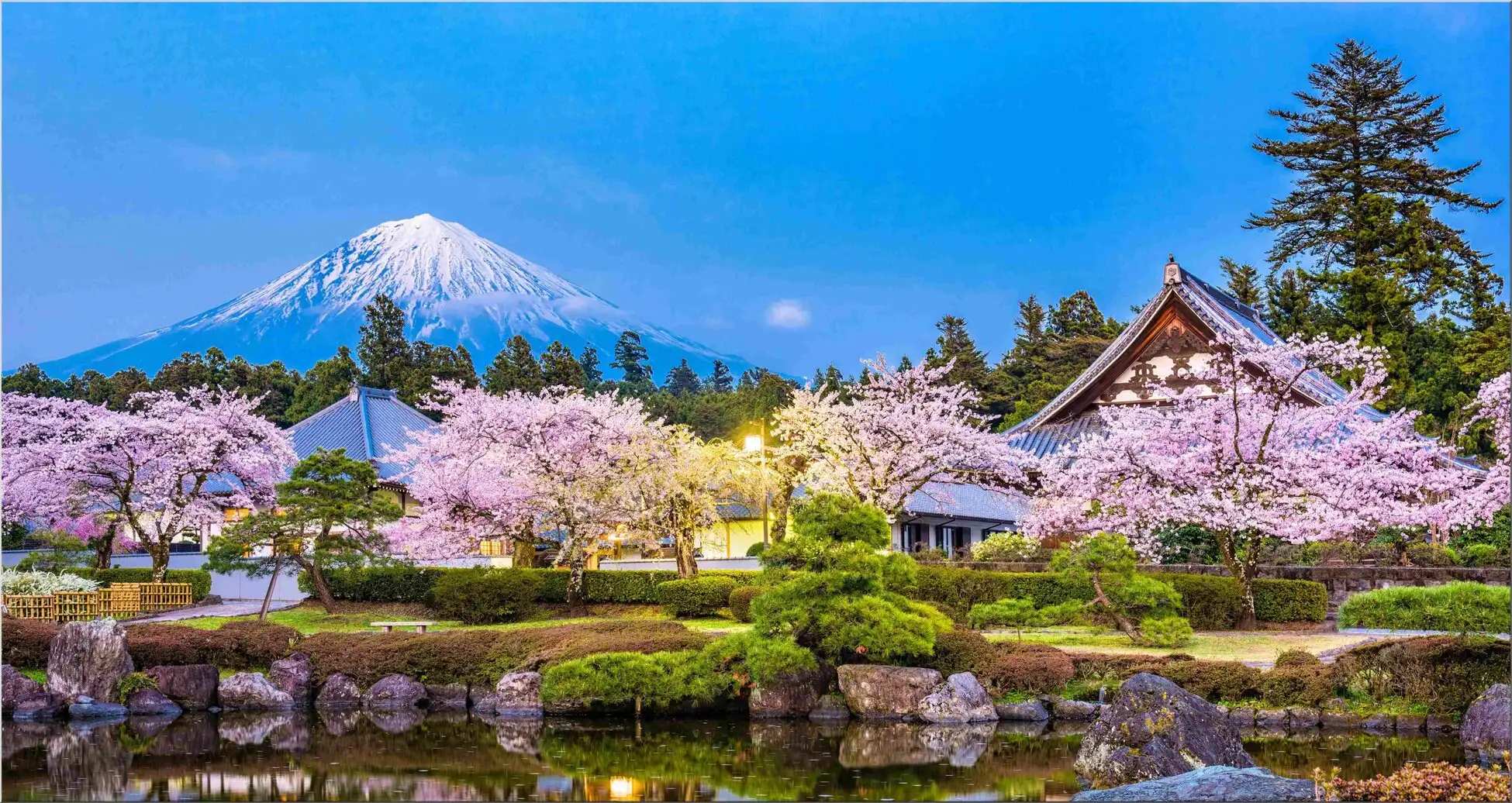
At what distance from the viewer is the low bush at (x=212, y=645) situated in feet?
58.4

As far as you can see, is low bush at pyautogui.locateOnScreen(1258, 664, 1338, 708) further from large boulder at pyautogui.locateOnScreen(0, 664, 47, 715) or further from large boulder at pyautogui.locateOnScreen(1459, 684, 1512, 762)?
large boulder at pyautogui.locateOnScreen(0, 664, 47, 715)

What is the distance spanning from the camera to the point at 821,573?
636 inches

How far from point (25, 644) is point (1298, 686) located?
17.1 m

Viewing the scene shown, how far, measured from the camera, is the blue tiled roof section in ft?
120

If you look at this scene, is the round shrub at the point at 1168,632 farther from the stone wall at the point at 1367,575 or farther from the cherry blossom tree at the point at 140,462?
the cherry blossom tree at the point at 140,462

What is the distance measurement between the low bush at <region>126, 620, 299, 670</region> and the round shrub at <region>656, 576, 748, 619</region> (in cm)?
831

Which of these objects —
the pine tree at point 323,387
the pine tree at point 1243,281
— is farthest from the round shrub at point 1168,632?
the pine tree at point 323,387

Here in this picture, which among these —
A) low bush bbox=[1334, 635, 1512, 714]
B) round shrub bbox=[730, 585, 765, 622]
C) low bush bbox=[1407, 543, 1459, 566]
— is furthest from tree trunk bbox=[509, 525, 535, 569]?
low bush bbox=[1407, 543, 1459, 566]

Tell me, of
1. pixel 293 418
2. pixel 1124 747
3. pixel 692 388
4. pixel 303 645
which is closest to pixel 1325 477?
pixel 1124 747

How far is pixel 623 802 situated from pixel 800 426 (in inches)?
779

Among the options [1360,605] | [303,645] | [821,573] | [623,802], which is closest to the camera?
[623,802]

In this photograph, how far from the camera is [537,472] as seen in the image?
27.0 meters

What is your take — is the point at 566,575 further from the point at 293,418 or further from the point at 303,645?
the point at 293,418

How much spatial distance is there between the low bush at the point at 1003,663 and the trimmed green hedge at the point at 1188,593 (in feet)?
13.6
